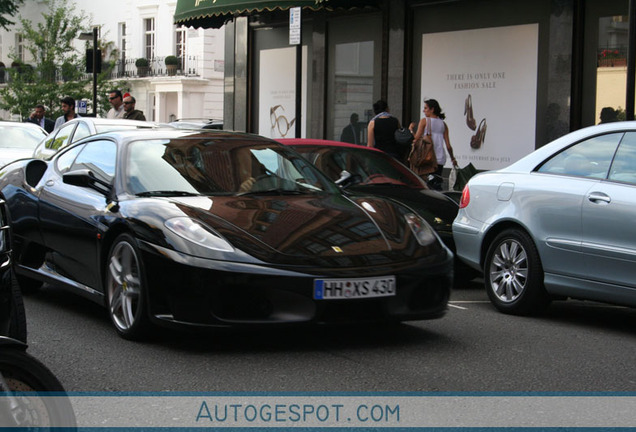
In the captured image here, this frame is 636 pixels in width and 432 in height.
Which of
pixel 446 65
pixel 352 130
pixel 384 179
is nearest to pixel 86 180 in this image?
pixel 384 179

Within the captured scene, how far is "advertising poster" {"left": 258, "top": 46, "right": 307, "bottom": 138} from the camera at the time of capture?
2230 cm

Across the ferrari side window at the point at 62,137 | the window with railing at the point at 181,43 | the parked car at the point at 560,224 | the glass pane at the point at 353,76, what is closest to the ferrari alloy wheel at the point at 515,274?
the parked car at the point at 560,224

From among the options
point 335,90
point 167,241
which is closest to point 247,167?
point 167,241

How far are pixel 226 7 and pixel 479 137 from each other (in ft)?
17.9

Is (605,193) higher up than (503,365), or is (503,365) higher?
(605,193)

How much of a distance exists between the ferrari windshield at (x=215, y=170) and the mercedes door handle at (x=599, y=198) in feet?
5.91

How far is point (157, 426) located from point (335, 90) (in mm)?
16914

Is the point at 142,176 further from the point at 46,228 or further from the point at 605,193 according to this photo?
the point at 605,193

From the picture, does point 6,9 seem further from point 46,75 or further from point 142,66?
point 46,75

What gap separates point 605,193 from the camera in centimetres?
693

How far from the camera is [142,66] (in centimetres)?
4519

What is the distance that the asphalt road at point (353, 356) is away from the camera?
520 cm

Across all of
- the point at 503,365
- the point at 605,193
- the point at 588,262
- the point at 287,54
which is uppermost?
the point at 287,54

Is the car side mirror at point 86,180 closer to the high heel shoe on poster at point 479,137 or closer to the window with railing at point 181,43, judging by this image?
the high heel shoe on poster at point 479,137
